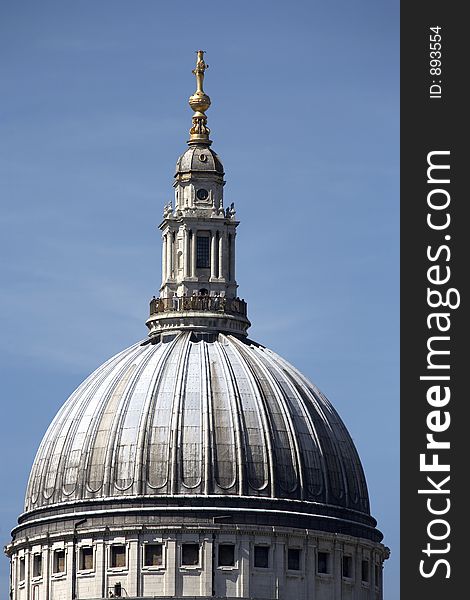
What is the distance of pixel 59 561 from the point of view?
7151 inches

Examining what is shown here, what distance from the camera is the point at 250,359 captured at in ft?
611

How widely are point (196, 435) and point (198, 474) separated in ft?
7.32

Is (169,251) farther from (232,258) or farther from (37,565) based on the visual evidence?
(37,565)

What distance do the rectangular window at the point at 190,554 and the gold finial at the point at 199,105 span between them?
2821cm

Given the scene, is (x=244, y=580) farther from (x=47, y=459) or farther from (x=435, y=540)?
(x=435, y=540)

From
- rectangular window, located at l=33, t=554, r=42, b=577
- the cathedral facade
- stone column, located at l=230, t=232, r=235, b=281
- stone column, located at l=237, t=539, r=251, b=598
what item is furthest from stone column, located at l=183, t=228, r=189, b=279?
rectangular window, located at l=33, t=554, r=42, b=577

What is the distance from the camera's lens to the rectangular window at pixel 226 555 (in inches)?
7028

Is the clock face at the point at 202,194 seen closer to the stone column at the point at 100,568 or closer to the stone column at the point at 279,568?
the stone column at the point at 279,568

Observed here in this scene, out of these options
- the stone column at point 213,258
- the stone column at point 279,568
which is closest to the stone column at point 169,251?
the stone column at point 213,258

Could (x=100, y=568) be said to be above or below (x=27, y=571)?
below

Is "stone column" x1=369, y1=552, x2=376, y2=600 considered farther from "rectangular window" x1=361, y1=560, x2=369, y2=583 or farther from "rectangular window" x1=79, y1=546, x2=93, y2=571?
"rectangular window" x1=79, y1=546, x2=93, y2=571

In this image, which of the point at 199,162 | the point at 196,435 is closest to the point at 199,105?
the point at 199,162

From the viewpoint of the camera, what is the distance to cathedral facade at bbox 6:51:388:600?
179 metres

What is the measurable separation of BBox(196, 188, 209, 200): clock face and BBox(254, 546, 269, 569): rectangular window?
77.1 feet
